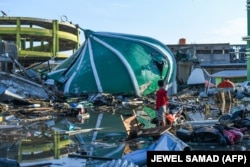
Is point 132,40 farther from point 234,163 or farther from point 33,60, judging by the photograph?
point 234,163

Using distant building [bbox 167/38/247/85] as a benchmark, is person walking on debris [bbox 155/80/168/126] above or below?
below

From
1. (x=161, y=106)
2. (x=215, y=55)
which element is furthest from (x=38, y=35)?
(x=161, y=106)

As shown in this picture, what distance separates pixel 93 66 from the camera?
3262cm

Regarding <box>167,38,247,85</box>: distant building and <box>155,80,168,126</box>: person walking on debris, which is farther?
<box>167,38,247,85</box>: distant building

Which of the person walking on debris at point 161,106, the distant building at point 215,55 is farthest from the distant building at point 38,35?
the person walking on debris at point 161,106

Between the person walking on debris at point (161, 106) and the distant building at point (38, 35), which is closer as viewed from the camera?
the person walking on debris at point (161, 106)

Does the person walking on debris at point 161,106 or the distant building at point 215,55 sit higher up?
the distant building at point 215,55

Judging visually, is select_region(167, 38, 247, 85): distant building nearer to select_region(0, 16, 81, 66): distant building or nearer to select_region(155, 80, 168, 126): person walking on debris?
select_region(0, 16, 81, 66): distant building

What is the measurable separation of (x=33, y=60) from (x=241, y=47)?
37350 mm

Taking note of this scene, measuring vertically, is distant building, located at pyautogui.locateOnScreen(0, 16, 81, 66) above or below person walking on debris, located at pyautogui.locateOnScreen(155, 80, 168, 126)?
above

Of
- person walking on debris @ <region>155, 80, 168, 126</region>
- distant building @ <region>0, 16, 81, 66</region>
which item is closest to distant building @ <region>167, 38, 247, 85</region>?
distant building @ <region>0, 16, 81, 66</region>

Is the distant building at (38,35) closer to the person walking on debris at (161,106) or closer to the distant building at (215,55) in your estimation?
the distant building at (215,55)

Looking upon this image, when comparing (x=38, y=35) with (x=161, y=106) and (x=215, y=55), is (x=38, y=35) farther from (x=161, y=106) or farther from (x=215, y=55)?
(x=161, y=106)

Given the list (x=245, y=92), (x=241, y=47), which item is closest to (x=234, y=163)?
(x=245, y=92)
